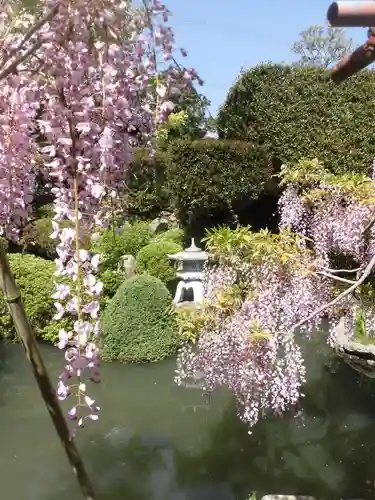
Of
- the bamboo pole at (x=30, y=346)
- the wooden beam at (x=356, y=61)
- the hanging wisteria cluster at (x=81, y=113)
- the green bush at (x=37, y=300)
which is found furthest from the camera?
the green bush at (x=37, y=300)

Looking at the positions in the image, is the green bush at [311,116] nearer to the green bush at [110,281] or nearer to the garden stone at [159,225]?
the garden stone at [159,225]

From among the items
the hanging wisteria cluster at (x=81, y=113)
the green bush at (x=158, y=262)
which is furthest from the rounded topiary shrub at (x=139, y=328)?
the hanging wisteria cluster at (x=81, y=113)

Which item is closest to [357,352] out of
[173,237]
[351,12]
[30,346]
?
[30,346]

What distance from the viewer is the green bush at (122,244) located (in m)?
7.50

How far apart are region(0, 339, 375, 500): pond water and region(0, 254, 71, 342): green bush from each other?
1056mm

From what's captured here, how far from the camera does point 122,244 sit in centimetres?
798

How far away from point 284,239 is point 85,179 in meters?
2.13

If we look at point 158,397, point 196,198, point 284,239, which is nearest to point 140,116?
point 284,239

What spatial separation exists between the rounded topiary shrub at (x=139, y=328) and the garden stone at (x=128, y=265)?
4.65 ft

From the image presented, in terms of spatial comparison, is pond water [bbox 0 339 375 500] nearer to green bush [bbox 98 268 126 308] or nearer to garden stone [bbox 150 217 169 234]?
green bush [bbox 98 268 126 308]

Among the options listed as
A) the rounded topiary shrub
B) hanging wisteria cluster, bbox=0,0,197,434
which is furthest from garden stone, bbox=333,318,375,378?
hanging wisteria cluster, bbox=0,0,197,434

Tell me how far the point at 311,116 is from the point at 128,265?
12.4ft

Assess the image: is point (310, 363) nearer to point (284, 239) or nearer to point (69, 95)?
point (284, 239)

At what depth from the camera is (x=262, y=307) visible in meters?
3.32
